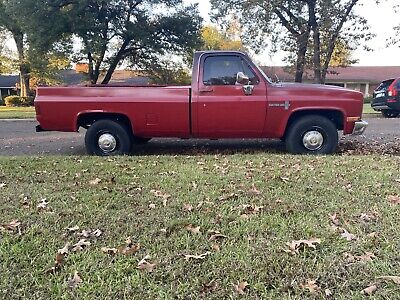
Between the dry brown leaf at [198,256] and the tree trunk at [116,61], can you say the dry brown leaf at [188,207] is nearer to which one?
the dry brown leaf at [198,256]

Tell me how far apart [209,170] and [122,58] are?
25.0 meters

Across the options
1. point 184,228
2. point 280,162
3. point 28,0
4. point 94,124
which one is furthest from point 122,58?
point 184,228

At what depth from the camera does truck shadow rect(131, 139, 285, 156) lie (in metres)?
7.28

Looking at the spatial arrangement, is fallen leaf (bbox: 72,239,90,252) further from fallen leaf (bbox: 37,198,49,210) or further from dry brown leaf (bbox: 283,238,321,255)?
dry brown leaf (bbox: 283,238,321,255)

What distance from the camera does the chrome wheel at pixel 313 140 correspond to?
6574mm

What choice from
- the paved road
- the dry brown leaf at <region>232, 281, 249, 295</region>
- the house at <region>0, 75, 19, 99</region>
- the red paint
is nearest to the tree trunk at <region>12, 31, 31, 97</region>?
the house at <region>0, 75, 19, 99</region>

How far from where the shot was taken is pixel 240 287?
2426 millimetres

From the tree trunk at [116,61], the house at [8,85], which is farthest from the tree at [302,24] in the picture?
the house at [8,85]

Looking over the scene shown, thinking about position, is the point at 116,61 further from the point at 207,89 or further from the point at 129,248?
the point at 129,248

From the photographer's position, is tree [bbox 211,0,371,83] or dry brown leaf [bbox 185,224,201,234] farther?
tree [bbox 211,0,371,83]

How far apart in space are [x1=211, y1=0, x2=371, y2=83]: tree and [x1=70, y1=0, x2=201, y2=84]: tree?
8.56 ft

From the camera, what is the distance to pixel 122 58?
92.9 ft

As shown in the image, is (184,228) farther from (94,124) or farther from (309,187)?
(94,124)

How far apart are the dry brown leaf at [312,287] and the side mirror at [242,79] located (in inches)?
174
